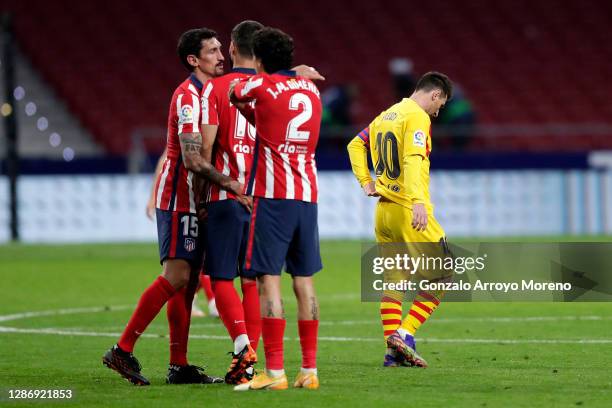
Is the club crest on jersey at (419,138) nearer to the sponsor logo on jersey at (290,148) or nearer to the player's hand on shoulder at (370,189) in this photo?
the player's hand on shoulder at (370,189)

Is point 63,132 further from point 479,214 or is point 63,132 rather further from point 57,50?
point 479,214

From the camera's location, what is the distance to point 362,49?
99.8 ft

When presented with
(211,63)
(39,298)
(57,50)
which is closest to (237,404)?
(211,63)

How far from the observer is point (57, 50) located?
29.1m

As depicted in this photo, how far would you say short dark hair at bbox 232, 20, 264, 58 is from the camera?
24.5 feet

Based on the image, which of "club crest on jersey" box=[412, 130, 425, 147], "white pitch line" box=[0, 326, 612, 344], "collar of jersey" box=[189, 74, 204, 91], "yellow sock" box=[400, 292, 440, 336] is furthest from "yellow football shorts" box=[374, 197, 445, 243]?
"collar of jersey" box=[189, 74, 204, 91]

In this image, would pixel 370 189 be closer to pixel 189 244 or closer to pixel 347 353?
pixel 347 353

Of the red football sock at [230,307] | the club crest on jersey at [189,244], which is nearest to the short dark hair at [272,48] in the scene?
the club crest on jersey at [189,244]

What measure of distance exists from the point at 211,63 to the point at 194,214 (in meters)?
0.96

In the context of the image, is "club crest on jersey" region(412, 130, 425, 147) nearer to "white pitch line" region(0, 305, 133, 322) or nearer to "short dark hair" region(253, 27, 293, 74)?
"short dark hair" region(253, 27, 293, 74)

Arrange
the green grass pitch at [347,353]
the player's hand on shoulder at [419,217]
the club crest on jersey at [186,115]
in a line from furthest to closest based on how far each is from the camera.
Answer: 1. the player's hand on shoulder at [419,217]
2. the club crest on jersey at [186,115]
3. the green grass pitch at [347,353]

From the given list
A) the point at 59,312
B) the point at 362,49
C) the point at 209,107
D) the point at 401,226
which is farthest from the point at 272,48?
the point at 362,49

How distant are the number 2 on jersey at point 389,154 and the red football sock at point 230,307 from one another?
1.70 m

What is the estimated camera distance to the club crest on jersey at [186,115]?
7.41 metres
